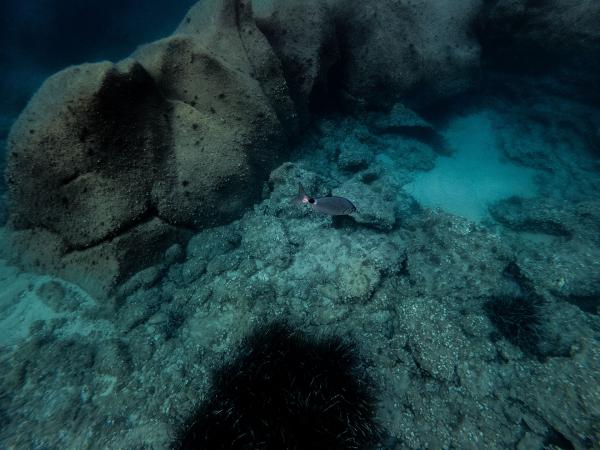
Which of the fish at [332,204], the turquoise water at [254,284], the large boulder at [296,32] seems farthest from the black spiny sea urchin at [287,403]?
the large boulder at [296,32]

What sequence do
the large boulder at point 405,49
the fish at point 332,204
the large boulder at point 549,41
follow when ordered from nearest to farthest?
the fish at point 332,204 → the large boulder at point 405,49 → the large boulder at point 549,41

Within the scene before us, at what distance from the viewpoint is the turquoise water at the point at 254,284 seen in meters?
3.35

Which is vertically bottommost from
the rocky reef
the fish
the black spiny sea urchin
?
the black spiny sea urchin

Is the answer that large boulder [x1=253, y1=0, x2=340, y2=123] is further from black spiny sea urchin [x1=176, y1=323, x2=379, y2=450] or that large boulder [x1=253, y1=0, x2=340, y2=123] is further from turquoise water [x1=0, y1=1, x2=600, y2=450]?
black spiny sea urchin [x1=176, y1=323, x2=379, y2=450]

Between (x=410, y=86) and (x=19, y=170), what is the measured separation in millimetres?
8404

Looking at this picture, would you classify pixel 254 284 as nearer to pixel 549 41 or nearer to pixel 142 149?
pixel 142 149

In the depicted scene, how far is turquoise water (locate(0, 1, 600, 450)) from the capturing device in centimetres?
335

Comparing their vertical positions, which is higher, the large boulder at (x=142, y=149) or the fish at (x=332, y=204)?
the large boulder at (x=142, y=149)

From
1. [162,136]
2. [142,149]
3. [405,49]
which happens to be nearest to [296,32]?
[405,49]

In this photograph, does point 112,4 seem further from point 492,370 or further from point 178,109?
point 492,370

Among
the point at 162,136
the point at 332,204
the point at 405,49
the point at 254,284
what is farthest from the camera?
the point at 405,49

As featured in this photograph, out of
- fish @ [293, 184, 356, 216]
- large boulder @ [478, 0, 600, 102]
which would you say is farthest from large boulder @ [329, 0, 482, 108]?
fish @ [293, 184, 356, 216]

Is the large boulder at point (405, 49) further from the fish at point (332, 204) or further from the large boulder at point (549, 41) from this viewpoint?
the fish at point (332, 204)

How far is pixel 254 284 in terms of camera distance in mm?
4508
